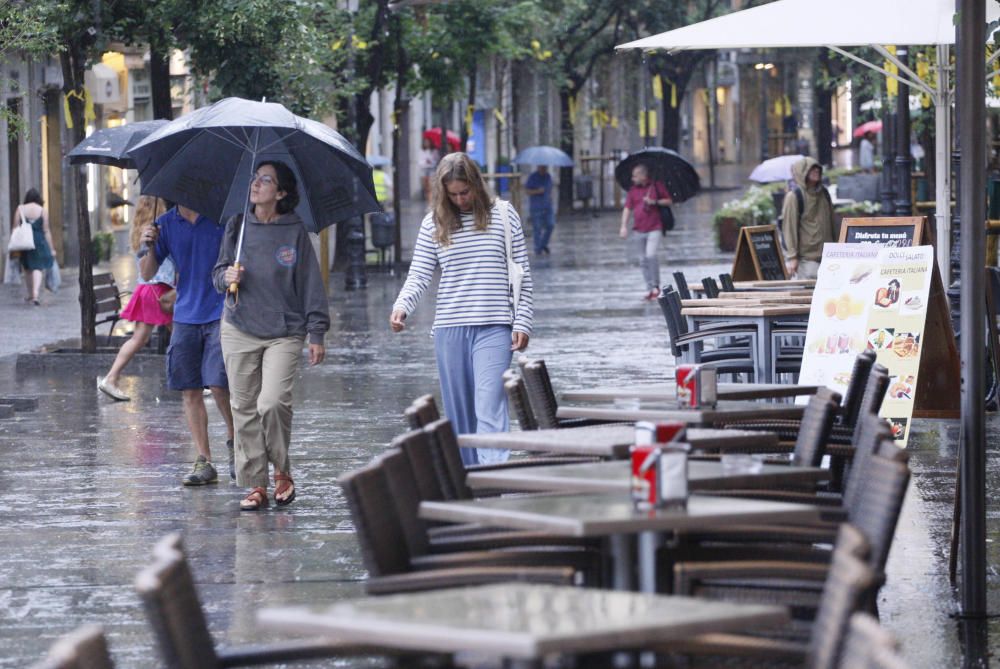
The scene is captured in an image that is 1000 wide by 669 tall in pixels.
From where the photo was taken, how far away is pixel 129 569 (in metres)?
8.56

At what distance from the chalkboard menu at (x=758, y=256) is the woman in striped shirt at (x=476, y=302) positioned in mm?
5666

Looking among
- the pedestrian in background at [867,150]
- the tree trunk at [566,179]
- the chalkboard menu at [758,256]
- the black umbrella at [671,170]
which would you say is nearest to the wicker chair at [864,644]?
the chalkboard menu at [758,256]

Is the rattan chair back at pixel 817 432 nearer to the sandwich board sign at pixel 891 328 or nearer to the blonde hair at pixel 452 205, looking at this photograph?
the blonde hair at pixel 452 205

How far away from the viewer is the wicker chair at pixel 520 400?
299 inches

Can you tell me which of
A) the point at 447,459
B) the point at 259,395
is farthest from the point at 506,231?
the point at 447,459

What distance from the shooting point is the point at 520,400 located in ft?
25.0

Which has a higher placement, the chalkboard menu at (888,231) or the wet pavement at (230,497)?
the chalkboard menu at (888,231)

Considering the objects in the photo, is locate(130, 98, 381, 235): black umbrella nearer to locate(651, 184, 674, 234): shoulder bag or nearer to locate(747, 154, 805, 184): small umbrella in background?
locate(651, 184, 674, 234): shoulder bag

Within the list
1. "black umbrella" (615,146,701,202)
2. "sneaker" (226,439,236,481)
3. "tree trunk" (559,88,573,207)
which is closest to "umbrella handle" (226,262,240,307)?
"sneaker" (226,439,236,481)

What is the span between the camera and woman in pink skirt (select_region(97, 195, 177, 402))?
1345 centimetres

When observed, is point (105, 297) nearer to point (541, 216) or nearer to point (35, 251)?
point (35, 251)

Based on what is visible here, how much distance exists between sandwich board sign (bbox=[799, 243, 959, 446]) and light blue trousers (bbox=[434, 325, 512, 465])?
237 cm

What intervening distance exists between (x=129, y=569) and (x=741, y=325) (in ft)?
16.0

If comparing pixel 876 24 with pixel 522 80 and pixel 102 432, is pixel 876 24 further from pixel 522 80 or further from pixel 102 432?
pixel 522 80
